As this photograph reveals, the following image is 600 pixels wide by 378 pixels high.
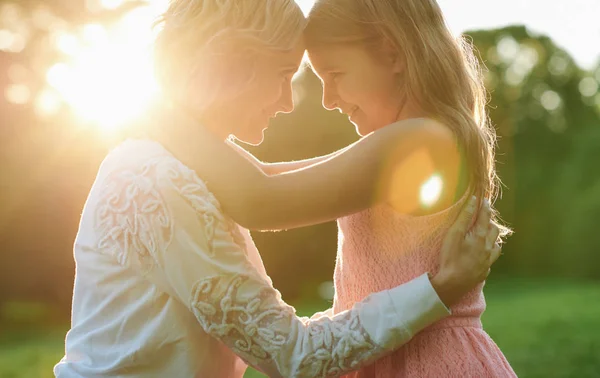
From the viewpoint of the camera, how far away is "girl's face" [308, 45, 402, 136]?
7.92ft

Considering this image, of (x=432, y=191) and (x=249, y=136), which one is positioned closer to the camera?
(x=432, y=191)

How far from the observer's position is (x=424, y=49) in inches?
92.8

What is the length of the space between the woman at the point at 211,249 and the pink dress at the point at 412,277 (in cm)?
8

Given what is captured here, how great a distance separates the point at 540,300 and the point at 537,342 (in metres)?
4.96

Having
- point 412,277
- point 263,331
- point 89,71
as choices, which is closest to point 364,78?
point 412,277

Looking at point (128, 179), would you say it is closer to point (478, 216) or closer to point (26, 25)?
point (478, 216)

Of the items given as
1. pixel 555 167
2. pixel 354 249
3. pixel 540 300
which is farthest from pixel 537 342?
pixel 555 167

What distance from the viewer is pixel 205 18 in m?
2.33

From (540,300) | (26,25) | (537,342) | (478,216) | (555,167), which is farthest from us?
(555,167)

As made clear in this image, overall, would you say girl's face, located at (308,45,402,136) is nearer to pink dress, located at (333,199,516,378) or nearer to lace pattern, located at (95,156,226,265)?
pink dress, located at (333,199,516,378)

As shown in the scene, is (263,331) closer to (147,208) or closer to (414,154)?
(147,208)

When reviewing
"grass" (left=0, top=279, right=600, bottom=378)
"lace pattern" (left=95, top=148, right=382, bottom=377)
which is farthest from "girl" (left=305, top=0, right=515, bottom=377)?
"grass" (left=0, top=279, right=600, bottom=378)

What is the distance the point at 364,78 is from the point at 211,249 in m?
0.75

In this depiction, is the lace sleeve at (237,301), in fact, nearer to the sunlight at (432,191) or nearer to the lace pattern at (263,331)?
the lace pattern at (263,331)
